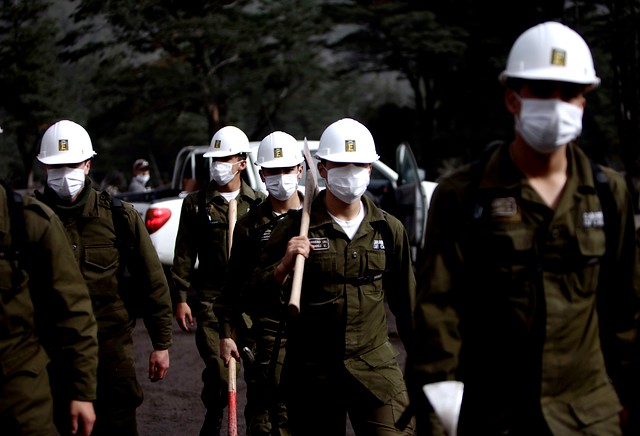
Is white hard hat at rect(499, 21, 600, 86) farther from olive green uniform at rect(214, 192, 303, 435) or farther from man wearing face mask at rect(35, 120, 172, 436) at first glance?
man wearing face mask at rect(35, 120, 172, 436)

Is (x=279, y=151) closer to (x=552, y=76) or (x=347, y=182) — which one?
(x=347, y=182)

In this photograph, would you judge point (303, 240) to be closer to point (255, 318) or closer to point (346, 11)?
point (255, 318)

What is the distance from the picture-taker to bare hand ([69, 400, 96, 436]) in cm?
365

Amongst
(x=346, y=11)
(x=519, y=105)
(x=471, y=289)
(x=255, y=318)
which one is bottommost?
(x=255, y=318)

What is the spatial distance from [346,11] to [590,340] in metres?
34.7

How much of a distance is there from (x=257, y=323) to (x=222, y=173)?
1677mm

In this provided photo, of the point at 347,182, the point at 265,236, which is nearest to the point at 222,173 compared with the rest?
the point at 265,236

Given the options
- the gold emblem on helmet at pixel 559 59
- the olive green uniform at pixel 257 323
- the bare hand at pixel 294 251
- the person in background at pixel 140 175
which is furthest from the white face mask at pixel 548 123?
the person in background at pixel 140 175

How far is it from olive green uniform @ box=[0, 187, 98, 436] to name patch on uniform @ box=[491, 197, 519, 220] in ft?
5.20

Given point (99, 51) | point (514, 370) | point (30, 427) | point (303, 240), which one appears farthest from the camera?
point (99, 51)

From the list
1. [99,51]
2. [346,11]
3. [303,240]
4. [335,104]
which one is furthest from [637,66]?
[335,104]

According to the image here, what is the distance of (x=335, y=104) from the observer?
268ft

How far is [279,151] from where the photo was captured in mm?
6496

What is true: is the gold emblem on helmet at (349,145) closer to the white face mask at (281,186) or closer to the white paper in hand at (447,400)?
the white face mask at (281,186)
